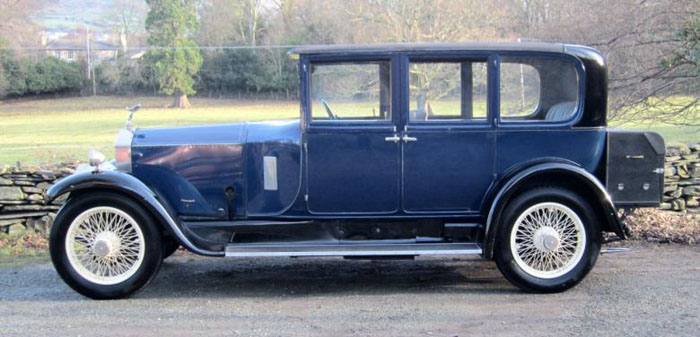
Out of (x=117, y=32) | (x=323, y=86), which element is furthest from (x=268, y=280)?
(x=117, y=32)

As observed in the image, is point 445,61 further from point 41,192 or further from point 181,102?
point 181,102

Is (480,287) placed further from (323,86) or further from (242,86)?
(242,86)

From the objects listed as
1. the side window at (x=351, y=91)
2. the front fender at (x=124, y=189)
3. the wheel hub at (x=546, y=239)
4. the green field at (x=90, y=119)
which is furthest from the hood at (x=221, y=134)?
the green field at (x=90, y=119)

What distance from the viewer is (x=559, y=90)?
17.6 feet

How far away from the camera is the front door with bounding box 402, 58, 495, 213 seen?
516cm

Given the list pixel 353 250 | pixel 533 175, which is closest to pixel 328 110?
pixel 353 250

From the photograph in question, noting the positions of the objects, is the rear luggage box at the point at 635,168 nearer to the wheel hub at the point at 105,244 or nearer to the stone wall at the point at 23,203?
the wheel hub at the point at 105,244

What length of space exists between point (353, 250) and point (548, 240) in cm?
149

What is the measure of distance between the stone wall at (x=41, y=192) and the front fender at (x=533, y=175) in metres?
3.28

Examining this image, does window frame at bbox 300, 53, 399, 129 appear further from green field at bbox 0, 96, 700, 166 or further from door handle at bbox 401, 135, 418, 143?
green field at bbox 0, 96, 700, 166

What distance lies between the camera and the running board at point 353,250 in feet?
16.5

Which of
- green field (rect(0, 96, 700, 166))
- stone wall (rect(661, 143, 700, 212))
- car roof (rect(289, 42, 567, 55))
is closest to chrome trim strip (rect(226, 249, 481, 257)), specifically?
car roof (rect(289, 42, 567, 55))

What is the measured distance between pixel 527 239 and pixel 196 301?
2560mm

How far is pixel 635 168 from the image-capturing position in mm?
5176
